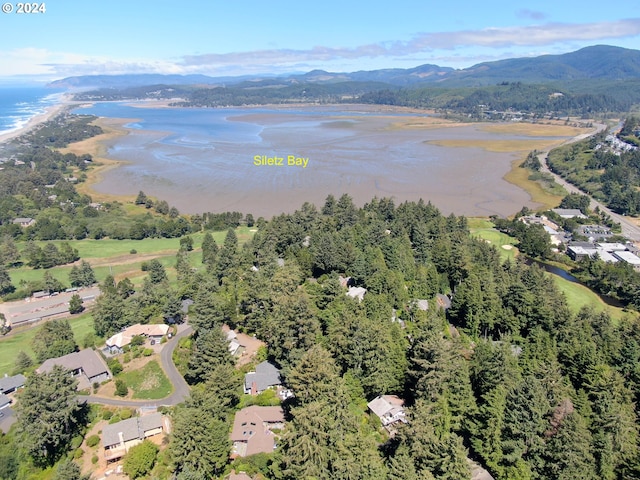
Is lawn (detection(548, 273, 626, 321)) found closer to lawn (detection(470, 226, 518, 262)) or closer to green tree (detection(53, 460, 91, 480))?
lawn (detection(470, 226, 518, 262))

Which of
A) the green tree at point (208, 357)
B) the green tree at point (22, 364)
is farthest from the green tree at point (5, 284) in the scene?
the green tree at point (208, 357)

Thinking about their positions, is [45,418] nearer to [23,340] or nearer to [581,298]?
[23,340]

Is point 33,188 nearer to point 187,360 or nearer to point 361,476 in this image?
point 187,360

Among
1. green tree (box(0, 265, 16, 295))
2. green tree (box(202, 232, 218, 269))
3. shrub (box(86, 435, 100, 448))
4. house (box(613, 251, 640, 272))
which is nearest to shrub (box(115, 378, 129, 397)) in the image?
shrub (box(86, 435, 100, 448))

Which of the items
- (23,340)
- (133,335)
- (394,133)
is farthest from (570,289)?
(394,133)

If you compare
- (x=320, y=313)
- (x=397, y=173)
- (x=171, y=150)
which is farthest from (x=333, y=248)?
(x=171, y=150)

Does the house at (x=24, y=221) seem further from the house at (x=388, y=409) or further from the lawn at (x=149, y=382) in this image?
the house at (x=388, y=409)
